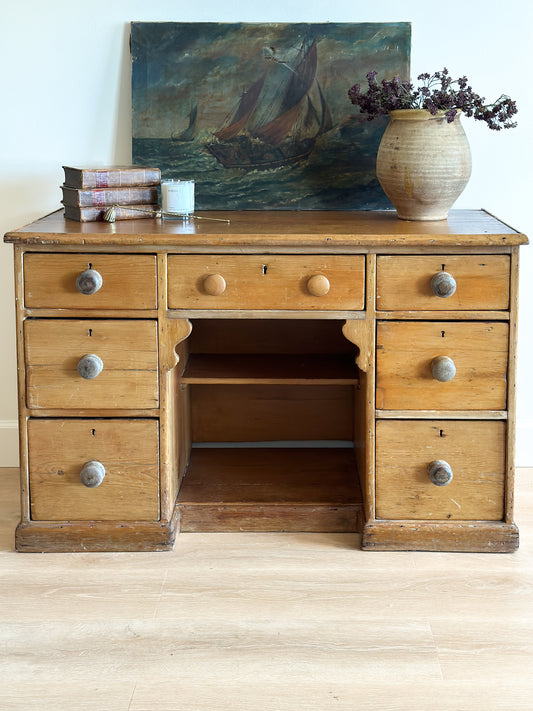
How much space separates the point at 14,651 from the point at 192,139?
161 cm

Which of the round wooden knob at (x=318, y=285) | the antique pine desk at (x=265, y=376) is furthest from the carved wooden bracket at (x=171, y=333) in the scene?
the round wooden knob at (x=318, y=285)

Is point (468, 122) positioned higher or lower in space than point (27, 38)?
lower

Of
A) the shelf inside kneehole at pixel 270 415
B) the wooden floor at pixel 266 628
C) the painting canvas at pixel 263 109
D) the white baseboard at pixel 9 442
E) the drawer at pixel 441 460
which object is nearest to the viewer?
the wooden floor at pixel 266 628

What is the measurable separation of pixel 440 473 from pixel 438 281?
503 mm

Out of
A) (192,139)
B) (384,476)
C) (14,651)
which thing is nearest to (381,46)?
(192,139)

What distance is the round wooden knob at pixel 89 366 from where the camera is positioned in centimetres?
233

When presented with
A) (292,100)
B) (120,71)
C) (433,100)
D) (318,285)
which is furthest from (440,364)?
(120,71)

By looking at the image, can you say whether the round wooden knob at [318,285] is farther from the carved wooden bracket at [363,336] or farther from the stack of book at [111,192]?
the stack of book at [111,192]

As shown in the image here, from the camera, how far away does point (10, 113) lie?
2.83 metres

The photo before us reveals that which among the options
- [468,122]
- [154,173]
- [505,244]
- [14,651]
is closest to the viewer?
[14,651]

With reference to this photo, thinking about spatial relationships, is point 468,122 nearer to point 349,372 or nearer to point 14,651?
point 349,372

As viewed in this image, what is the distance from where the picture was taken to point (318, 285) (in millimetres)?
2299

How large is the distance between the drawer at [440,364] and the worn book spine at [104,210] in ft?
2.51

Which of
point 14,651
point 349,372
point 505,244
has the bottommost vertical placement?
point 14,651
